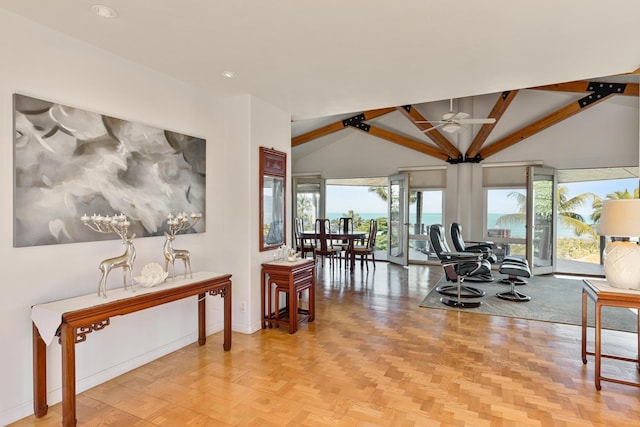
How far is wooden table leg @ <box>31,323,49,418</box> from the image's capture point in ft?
7.27

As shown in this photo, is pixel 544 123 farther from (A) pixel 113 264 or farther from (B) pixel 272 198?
(A) pixel 113 264

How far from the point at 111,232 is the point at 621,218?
13.2 feet

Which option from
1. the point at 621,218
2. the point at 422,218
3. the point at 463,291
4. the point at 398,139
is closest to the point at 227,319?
the point at 621,218

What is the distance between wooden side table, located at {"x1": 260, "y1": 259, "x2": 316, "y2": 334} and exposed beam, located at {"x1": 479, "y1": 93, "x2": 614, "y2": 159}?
17.8 ft

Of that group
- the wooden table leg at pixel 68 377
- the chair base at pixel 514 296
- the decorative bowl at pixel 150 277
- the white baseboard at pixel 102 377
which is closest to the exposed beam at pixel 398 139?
the chair base at pixel 514 296

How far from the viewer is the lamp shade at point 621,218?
2.57 m

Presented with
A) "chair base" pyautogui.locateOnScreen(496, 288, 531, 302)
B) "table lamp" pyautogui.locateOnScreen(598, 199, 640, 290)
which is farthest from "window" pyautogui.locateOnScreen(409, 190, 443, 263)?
"table lamp" pyautogui.locateOnScreen(598, 199, 640, 290)

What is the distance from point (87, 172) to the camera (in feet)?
8.48

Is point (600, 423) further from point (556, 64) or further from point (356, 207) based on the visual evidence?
point (356, 207)

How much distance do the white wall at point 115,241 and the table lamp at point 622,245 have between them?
3289 mm

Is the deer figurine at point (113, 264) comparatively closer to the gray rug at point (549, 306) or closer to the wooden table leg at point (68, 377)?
the wooden table leg at point (68, 377)

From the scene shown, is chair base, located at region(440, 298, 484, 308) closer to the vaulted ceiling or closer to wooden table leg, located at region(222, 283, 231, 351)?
the vaulted ceiling

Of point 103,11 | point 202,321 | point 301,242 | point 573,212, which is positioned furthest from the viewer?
point 573,212

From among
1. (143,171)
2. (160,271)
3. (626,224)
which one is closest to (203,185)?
(143,171)
